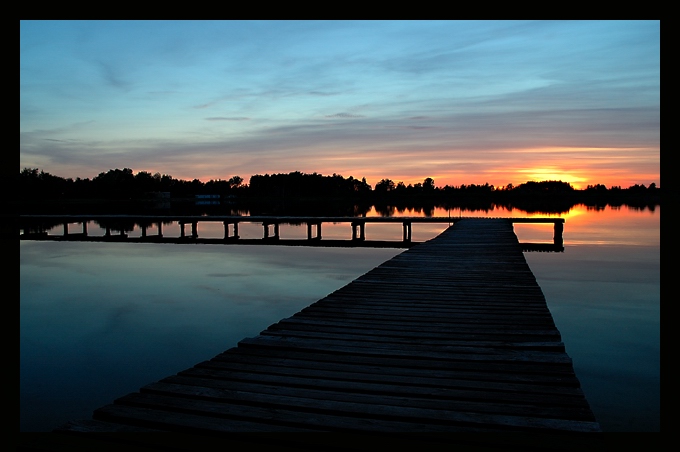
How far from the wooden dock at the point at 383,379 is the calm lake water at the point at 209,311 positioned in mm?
1716

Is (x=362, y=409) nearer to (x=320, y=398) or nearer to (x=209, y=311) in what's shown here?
(x=320, y=398)

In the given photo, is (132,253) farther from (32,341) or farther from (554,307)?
(554,307)

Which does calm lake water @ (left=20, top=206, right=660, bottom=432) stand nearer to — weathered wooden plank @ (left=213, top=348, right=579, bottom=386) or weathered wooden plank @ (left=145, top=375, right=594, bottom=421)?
weathered wooden plank @ (left=213, top=348, right=579, bottom=386)

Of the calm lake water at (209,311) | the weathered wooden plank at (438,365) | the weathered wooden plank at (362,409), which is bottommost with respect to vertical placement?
the calm lake water at (209,311)

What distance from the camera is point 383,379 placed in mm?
3445

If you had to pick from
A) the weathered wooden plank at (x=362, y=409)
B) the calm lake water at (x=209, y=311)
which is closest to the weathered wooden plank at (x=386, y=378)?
the weathered wooden plank at (x=362, y=409)

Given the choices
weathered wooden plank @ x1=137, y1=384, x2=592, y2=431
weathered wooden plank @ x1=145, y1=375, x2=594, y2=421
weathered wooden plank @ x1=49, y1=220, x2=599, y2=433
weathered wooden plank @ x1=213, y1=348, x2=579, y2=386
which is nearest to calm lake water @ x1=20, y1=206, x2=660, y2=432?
weathered wooden plank @ x1=49, y1=220, x2=599, y2=433

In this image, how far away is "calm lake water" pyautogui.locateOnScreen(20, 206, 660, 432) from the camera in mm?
5902

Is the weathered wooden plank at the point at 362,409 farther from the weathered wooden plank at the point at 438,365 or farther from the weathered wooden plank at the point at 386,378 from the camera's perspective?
the weathered wooden plank at the point at 438,365

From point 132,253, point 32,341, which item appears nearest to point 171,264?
point 132,253

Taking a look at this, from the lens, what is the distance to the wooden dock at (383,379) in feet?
9.22

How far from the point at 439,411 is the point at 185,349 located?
552 cm
